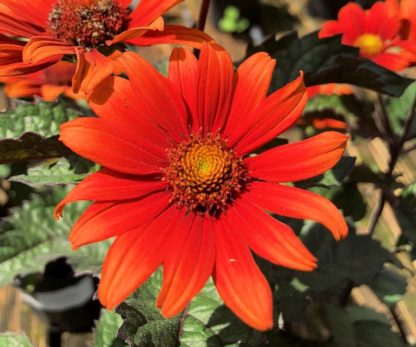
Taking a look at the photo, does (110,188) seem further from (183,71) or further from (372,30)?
(372,30)

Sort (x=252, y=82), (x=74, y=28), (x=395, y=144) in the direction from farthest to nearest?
(x=395, y=144)
(x=74, y=28)
(x=252, y=82)

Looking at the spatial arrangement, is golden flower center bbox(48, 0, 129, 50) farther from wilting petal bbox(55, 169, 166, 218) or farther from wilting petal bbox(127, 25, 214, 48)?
wilting petal bbox(55, 169, 166, 218)

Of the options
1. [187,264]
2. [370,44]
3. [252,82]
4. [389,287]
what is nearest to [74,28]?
[252,82]

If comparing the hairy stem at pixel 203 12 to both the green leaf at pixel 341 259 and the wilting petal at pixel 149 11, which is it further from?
the green leaf at pixel 341 259

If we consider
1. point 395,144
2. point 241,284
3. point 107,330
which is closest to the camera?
point 241,284

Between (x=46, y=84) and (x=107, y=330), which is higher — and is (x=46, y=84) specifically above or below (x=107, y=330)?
above

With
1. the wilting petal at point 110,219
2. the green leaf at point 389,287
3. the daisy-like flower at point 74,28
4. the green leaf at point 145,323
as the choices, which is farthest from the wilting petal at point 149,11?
the green leaf at point 389,287

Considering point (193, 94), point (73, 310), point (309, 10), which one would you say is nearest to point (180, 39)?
point (193, 94)

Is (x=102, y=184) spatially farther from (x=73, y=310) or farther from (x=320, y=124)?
(x=73, y=310)
